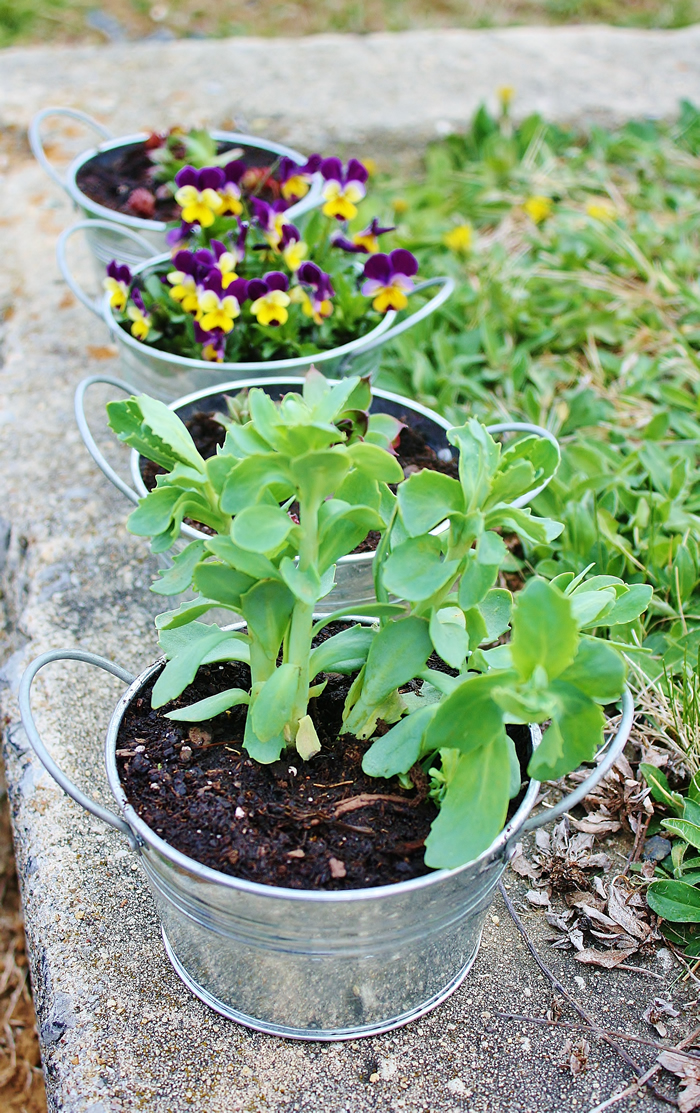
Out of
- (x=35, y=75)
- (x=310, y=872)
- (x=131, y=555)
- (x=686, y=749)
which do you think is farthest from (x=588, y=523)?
(x=35, y=75)

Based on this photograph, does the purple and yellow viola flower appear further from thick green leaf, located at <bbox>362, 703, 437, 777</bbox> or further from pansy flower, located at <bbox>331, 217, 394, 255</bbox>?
thick green leaf, located at <bbox>362, 703, 437, 777</bbox>

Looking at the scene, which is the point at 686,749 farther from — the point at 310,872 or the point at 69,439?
the point at 69,439

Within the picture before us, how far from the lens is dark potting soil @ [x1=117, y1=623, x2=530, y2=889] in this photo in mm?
896

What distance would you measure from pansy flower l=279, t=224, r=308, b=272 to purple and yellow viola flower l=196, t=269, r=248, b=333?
128 millimetres

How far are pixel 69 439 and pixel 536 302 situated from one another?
3.59 feet

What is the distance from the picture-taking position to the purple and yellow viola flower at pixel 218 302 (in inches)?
60.4

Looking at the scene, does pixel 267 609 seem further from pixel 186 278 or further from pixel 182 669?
pixel 186 278

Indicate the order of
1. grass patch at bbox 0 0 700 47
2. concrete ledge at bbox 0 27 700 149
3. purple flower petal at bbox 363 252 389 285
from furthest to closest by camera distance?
1. grass patch at bbox 0 0 700 47
2. concrete ledge at bbox 0 27 700 149
3. purple flower petal at bbox 363 252 389 285

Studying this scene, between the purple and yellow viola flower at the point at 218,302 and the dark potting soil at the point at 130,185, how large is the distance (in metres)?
0.49

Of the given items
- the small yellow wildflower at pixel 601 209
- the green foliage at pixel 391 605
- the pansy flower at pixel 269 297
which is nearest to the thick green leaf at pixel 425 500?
the green foliage at pixel 391 605

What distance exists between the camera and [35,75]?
3035mm

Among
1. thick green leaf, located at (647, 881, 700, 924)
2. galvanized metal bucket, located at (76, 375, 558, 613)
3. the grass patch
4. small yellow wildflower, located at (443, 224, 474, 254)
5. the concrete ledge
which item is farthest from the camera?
the grass patch

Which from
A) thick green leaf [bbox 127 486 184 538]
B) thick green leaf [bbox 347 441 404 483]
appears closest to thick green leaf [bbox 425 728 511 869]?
thick green leaf [bbox 347 441 404 483]

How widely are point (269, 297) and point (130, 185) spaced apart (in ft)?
2.76
